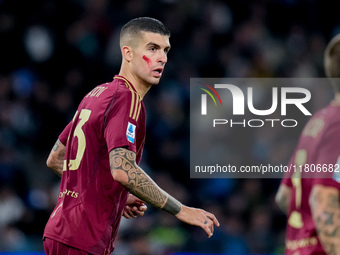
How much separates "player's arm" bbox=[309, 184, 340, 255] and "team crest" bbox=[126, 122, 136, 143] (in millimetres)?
1308

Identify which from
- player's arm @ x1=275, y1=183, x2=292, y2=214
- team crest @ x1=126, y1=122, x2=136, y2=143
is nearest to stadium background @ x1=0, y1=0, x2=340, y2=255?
team crest @ x1=126, y1=122, x2=136, y2=143

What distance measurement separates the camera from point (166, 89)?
1119cm

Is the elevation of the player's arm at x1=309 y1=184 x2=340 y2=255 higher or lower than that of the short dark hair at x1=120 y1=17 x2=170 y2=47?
lower

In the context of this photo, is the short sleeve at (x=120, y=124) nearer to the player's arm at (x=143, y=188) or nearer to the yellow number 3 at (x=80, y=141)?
the player's arm at (x=143, y=188)

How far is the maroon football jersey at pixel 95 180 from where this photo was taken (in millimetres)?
4117

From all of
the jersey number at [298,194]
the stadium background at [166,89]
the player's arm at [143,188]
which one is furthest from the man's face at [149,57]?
the stadium background at [166,89]

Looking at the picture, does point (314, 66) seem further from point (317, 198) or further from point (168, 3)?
point (317, 198)

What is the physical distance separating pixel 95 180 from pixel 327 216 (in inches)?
64.9

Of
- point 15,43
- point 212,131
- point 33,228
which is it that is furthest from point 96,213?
point 15,43

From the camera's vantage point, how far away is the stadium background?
9297 millimetres

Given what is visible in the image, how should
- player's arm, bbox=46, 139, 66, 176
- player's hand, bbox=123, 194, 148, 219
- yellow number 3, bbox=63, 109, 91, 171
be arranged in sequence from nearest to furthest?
yellow number 3, bbox=63, 109, 91, 171
player's hand, bbox=123, 194, 148, 219
player's arm, bbox=46, 139, 66, 176

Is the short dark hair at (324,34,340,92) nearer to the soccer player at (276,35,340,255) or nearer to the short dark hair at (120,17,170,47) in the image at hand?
the soccer player at (276,35,340,255)

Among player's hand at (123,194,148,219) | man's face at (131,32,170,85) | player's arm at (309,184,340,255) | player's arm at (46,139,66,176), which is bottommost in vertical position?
player's arm at (309,184,340,255)

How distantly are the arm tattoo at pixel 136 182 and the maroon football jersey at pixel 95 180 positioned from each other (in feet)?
0.45
